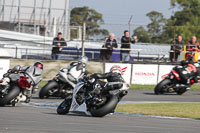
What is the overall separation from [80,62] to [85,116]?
Result: 171 inches

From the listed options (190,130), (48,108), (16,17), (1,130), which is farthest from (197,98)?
(16,17)

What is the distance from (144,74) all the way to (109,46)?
1.74m

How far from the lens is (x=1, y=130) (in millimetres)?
7633

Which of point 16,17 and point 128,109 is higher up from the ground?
point 16,17

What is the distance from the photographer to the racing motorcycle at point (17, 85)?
11727 mm

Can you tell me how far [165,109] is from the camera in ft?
41.1

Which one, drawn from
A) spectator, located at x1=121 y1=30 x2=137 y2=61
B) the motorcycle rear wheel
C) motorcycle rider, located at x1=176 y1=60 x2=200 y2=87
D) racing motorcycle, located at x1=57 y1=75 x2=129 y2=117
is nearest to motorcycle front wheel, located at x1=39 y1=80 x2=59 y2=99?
racing motorcycle, located at x1=57 y1=75 x2=129 y2=117

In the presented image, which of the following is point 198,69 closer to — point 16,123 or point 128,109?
point 128,109

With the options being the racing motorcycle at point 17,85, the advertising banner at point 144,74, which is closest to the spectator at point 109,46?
the advertising banner at point 144,74

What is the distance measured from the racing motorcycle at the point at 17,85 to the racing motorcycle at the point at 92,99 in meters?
1.39

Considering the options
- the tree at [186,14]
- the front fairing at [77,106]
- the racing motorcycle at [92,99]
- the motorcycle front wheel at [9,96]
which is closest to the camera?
the racing motorcycle at [92,99]

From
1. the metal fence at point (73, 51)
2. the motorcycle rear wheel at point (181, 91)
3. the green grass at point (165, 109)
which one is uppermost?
the metal fence at point (73, 51)

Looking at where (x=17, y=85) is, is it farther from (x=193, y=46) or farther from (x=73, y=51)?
(x=193, y=46)

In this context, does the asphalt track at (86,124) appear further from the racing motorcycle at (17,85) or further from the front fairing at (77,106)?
the racing motorcycle at (17,85)
